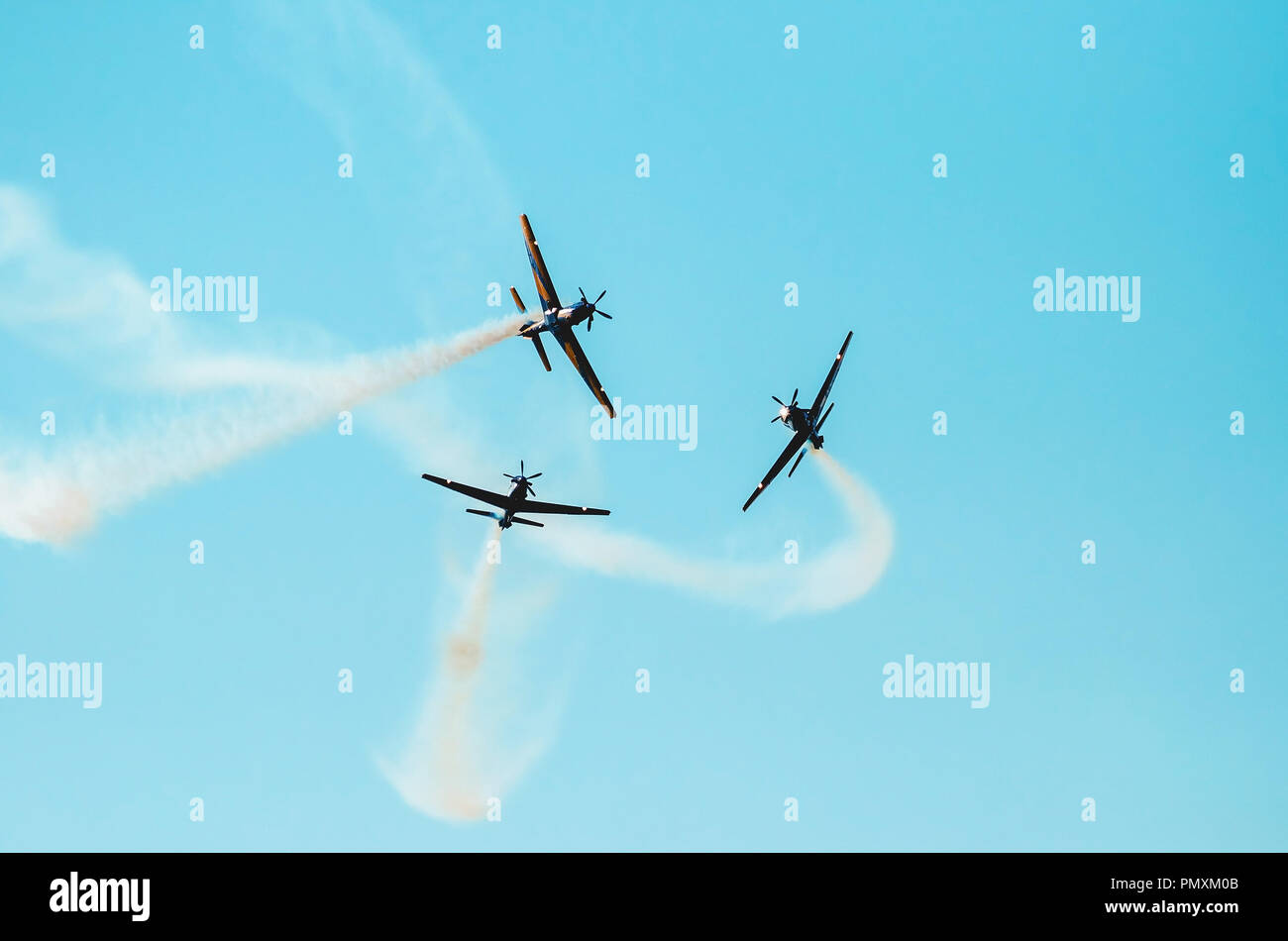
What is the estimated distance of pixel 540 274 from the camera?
78000mm

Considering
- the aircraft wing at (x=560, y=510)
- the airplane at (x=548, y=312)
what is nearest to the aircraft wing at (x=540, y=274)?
the airplane at (x=548, y=312)

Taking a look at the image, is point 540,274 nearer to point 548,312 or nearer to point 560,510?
point 548,312

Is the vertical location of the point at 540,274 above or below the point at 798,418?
above

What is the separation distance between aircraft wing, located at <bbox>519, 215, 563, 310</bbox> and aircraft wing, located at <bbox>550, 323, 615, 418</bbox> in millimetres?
1806

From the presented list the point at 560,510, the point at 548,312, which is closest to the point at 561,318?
the point at 548,312

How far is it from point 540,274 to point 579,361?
746 cm

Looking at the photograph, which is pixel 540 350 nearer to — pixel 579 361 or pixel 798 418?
pixel 579 361

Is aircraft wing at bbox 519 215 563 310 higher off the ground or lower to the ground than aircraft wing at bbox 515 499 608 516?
higher

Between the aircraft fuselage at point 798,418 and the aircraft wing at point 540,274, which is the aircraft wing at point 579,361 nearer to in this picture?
the aircraft wing at point 540,274

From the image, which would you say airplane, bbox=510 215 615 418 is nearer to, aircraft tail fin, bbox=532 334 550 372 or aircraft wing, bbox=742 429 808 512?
aircraft tail fin, bbox=532 334 550 372

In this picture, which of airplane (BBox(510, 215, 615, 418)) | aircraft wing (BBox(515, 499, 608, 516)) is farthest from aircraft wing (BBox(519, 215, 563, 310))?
aircraft wing (BBox(515, 499, 608, 516))

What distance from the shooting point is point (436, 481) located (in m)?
80.8

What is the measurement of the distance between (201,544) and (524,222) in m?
34.5

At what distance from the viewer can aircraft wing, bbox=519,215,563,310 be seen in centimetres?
7781
